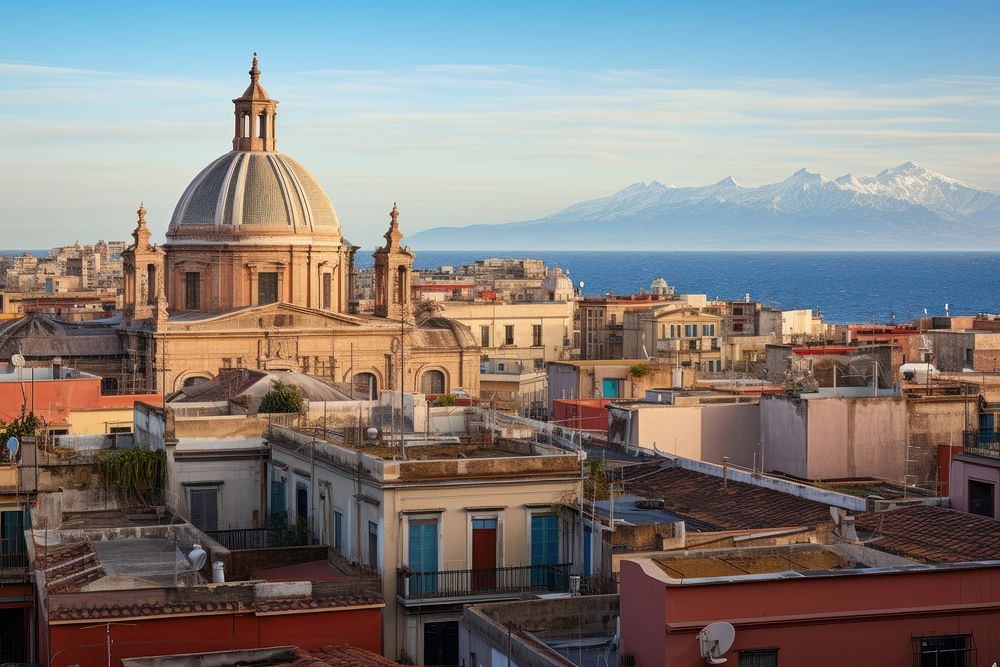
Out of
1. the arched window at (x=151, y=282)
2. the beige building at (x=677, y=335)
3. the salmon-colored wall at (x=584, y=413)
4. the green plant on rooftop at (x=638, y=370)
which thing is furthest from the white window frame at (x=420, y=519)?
the beige building at (x=677, y=335)

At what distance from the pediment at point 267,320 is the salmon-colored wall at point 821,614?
3906 cm

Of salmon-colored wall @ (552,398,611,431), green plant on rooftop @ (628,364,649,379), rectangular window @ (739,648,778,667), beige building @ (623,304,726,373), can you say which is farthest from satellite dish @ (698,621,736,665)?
beige building @ (623,304,726,373)

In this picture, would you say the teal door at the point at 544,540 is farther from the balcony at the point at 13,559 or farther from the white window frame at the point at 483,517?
the balcony at the point at 13,559

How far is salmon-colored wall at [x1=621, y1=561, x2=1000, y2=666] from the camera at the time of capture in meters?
12.1

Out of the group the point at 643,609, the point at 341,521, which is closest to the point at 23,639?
the point at 341,521

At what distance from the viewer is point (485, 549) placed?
734 inches

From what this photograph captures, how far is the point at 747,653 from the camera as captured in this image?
1220 cm

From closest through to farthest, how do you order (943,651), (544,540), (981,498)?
(943,651), (981,498), (544,540)

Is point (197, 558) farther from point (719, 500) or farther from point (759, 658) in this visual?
point (719, 500)

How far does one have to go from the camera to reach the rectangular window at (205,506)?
73.6 feet

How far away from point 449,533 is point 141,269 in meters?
37.2

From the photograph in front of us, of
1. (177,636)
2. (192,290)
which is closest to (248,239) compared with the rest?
(192,290)

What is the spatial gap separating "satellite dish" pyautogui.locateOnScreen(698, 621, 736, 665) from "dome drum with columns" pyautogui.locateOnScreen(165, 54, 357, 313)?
42.5 meters

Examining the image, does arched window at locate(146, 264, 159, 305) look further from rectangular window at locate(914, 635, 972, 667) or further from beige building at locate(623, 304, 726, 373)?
rectangular window at locate(914, 635, 972, 667)
